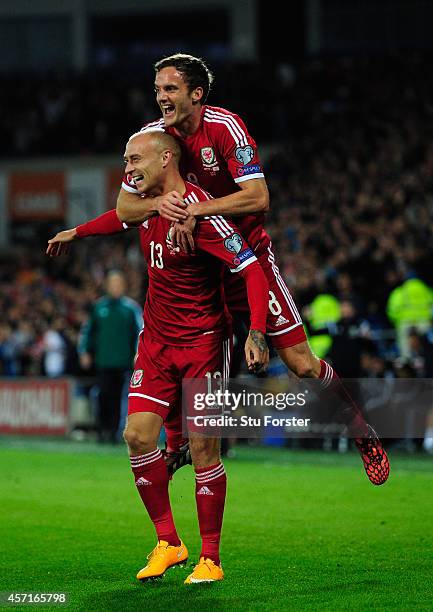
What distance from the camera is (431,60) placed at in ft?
88.0

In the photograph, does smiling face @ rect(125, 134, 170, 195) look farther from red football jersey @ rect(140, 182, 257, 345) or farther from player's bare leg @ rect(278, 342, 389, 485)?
player's bare leg @ rect(278, 342, 389, 485)

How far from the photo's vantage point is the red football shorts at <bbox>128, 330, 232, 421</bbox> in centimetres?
674

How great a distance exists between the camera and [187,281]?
6.84 meters

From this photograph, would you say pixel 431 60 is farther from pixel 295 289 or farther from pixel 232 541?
pixel 232 541

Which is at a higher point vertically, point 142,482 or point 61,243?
point 61,243

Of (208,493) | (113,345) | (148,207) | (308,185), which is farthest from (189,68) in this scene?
(308,185)

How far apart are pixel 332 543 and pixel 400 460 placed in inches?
231

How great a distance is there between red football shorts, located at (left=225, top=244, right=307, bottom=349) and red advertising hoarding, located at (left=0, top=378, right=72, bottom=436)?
36.7 ft

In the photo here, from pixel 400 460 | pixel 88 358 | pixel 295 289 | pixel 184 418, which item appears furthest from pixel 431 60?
pixel 184 418

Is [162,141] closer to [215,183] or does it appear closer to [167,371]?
[215,183]

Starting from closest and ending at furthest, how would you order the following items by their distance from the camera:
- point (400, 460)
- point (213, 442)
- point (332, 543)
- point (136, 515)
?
point (213, 442)
point (332, 543)
point (136, 515)
point (400, 460)

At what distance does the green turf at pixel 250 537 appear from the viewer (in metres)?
6.26

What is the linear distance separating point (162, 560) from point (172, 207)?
190 centimetres

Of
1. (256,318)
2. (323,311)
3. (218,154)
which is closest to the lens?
(256,318)
